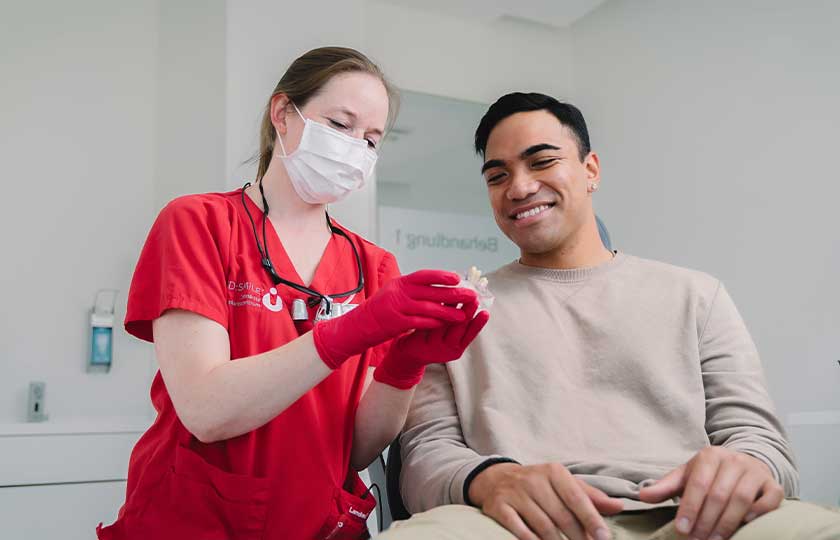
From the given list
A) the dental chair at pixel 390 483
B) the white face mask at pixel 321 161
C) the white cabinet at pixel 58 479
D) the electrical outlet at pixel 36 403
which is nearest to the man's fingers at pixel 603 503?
the dental chair at pixel 390 483

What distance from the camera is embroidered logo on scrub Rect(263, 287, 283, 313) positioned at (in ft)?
4.07

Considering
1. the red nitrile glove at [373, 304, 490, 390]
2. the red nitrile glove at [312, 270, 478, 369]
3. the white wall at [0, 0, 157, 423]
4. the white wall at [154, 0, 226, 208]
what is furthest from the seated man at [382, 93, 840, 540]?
the white wall at [0, 0, 157, 423]

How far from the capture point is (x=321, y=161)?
4.40ft

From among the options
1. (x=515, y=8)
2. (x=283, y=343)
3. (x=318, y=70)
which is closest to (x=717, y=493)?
(x=283, y=343)

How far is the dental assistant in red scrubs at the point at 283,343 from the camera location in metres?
1.09

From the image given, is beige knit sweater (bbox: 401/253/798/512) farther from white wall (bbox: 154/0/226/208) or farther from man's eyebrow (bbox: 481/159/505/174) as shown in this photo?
white wall (bbox: 154/0/226/208)

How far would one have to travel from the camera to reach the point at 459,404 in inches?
54.1

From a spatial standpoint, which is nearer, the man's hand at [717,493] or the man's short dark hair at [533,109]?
the man's hand at [717,493]

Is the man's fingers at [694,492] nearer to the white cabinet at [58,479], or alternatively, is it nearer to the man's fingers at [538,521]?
the man's fingers at [538,521]

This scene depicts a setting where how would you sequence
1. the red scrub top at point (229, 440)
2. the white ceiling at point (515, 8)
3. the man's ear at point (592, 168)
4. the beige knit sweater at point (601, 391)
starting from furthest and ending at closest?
the white ceiling at point (515, 8), the man's ear at point (592, 168), the beige knit sweater at point (601, 391), the red scrub top at point (229, 440)

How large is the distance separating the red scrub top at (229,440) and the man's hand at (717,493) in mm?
502

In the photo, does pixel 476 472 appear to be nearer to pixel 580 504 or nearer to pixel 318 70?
pixel 580 504

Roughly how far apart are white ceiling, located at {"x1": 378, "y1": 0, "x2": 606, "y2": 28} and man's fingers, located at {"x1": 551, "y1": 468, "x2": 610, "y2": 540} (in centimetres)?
329

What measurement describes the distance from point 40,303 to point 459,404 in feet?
7.81
